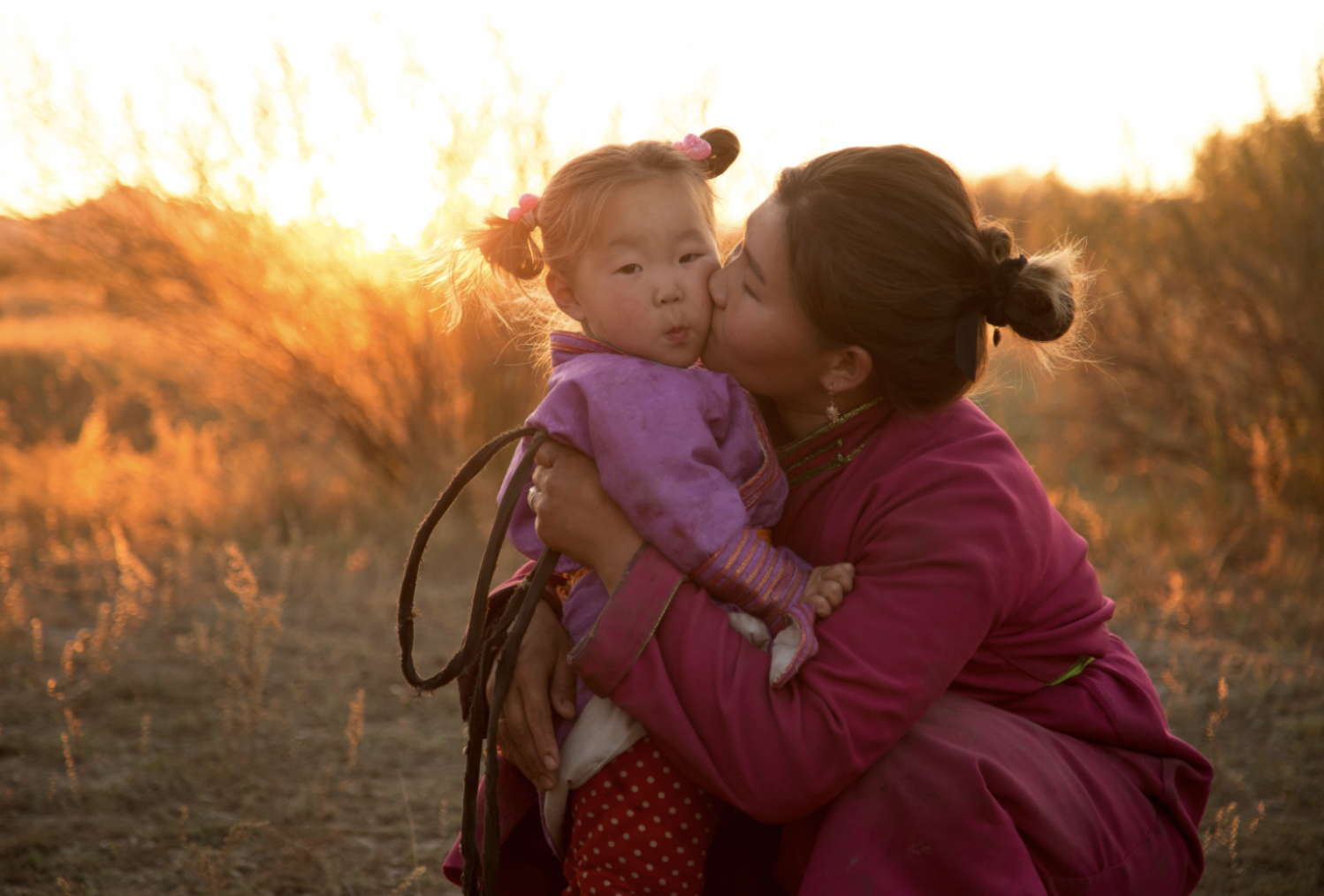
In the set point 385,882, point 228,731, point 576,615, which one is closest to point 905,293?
point 576,615

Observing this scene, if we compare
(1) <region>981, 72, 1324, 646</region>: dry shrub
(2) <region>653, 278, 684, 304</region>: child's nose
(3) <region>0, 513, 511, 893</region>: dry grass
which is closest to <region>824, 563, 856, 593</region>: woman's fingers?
(2) <region>653, 278, 684, 304</region>: child's nose

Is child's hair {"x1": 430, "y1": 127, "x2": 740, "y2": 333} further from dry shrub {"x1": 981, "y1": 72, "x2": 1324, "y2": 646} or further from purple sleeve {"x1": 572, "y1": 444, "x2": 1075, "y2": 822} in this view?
dry shrub {"x1": 981, "y1": 72, "x2": 1324, "y2": 646}

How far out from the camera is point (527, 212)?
222 cm

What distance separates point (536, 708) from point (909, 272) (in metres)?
1.02

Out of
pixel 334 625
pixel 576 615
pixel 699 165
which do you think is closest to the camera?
pixel 576 615

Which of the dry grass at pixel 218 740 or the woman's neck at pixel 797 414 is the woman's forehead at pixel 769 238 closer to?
the woman's neck at pixel 797 414

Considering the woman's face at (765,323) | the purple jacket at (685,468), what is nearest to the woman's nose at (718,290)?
the woman's face at (765,323)

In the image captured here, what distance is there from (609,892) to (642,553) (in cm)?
55

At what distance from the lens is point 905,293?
1800 millimetres

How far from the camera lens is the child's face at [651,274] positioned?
196 centimetres

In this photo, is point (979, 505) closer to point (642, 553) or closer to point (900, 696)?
point (900, 696)

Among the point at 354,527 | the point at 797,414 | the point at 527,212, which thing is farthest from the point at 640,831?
the point at 354,527

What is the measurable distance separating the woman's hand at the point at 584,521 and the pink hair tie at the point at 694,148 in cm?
74

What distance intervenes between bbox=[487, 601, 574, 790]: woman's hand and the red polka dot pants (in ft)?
0.32
